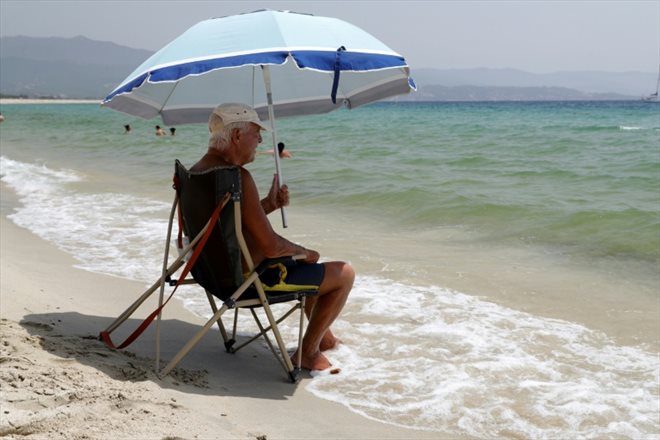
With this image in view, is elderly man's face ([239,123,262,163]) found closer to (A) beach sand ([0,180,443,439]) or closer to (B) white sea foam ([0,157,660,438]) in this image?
(A) beach sand ([0,180,443,439])

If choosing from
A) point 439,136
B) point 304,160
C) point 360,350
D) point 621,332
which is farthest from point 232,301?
point 439,136

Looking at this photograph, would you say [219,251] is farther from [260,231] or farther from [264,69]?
[264,69]

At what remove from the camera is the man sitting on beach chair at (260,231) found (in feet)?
12.4

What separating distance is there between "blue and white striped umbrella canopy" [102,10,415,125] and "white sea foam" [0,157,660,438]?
166 cm

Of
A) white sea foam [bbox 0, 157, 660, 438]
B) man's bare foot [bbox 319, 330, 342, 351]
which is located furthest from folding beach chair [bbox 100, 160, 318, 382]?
white sea foam [bbox 0, 157, 660, 438]

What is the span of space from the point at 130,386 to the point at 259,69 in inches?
122

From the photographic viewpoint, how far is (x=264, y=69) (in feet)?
15.5

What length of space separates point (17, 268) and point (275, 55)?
363 centimetres

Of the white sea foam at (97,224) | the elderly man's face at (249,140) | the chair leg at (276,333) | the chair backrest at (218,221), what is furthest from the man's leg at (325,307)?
the white sea foam at (97,224)

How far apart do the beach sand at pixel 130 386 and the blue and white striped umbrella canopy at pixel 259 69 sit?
149 cm

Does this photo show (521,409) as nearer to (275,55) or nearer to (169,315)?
(275,55)

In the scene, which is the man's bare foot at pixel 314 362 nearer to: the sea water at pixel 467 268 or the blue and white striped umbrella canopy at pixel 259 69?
the sea water at pixel 467 268

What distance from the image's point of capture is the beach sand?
9.52 ft

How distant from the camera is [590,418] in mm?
3865
